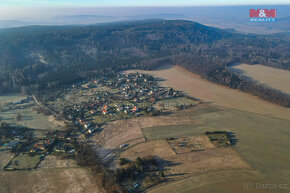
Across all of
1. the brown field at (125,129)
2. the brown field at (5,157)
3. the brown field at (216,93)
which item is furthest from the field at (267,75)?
the brown field at (5,157)

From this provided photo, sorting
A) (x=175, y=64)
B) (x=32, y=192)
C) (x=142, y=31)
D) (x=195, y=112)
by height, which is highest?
(x=142, y=31)

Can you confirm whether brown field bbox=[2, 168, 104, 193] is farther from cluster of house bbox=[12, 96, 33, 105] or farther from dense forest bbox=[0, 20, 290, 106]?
dense forest bbox=[0, 20, 290, 106]

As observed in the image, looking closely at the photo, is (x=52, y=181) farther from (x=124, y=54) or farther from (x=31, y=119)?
(x=124, y=54)

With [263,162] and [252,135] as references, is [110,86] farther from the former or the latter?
[263,162]

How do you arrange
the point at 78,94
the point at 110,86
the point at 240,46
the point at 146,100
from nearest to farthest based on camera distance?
the point at 146,100 → the point at 78,94 → the point at 110,86 → the point at 240,46

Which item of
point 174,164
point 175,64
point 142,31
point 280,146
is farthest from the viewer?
point 142,31

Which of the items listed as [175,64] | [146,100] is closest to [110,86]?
[146,100]
